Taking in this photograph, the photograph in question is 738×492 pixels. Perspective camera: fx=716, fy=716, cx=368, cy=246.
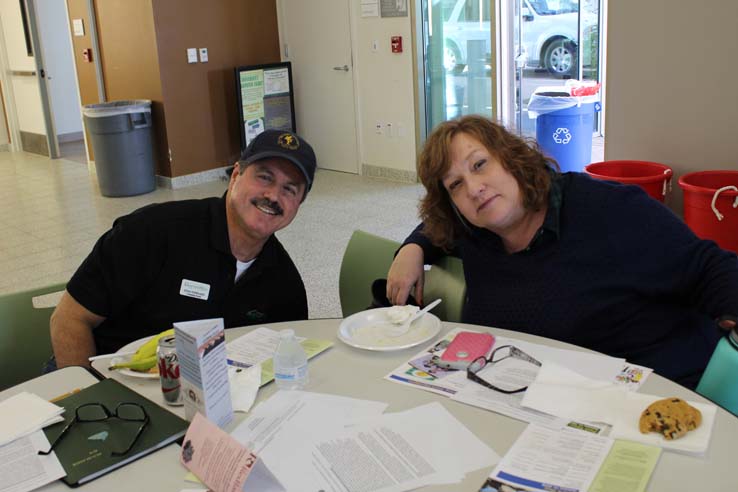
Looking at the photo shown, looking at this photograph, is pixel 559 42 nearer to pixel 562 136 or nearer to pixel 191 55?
pixel 562 136

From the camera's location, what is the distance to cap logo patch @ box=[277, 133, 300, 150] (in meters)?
2.00

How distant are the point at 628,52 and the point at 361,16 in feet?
10.3

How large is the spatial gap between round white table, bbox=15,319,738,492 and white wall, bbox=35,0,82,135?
8.09 meters

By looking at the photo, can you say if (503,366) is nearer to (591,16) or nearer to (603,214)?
(603,214)

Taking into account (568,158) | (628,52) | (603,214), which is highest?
(628,52)

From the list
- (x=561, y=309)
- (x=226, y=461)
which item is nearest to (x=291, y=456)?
(x=226, y=461)

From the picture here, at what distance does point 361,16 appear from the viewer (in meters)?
6.52

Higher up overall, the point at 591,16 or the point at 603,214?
the point at 591,16

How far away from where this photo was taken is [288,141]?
79.2 inches

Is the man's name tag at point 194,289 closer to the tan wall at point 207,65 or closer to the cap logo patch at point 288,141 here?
the cap logo patch at point 288,141

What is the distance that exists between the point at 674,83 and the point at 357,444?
3.24 m

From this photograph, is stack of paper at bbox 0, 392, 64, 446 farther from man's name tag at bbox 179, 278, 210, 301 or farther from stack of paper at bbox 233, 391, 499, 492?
man's name tag at bbox 179, 278, 210, 301

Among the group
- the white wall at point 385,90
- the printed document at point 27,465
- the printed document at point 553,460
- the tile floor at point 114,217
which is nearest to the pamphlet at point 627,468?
the printed document at point 553,460

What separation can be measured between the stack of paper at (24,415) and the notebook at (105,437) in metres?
0.02
